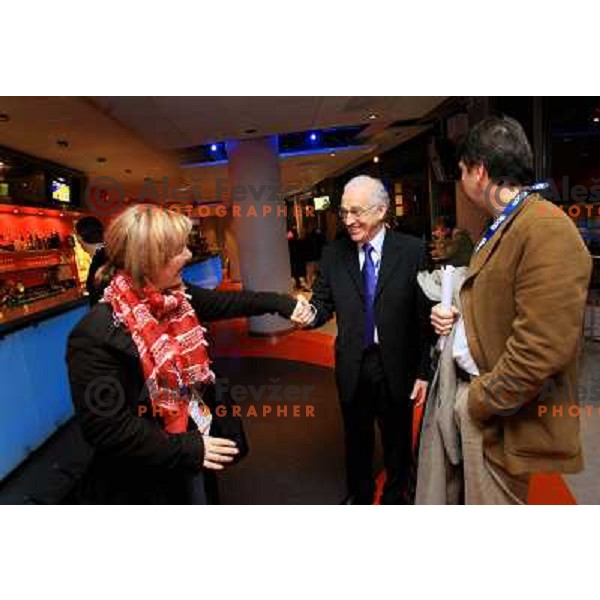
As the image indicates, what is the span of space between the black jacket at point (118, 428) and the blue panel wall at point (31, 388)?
5.61 ft

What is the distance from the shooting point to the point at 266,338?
611 cm

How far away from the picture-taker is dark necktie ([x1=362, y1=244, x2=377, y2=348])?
1981mm

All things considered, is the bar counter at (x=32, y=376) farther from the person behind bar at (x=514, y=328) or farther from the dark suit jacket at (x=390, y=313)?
the person behind bar at (x=514, y=328)

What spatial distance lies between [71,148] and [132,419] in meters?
5.98

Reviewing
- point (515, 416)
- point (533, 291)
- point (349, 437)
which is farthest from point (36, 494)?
point (533, 291)

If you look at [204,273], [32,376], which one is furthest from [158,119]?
[204,273]

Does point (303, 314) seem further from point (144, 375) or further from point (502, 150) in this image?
point (502, 150)

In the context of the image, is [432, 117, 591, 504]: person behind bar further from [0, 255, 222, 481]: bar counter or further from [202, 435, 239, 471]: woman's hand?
[0, 255, 222, 481]: bar counter

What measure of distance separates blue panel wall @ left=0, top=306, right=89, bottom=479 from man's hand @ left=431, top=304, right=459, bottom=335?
101 inches

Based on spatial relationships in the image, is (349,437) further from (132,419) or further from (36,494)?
(36,494)

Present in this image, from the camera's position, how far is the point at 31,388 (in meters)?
3.08

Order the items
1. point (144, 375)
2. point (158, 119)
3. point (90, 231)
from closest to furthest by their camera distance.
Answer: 1. point (144, 375)
2. point (90, 231)
3. point (158, 119)

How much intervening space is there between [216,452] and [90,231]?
2.34 m
